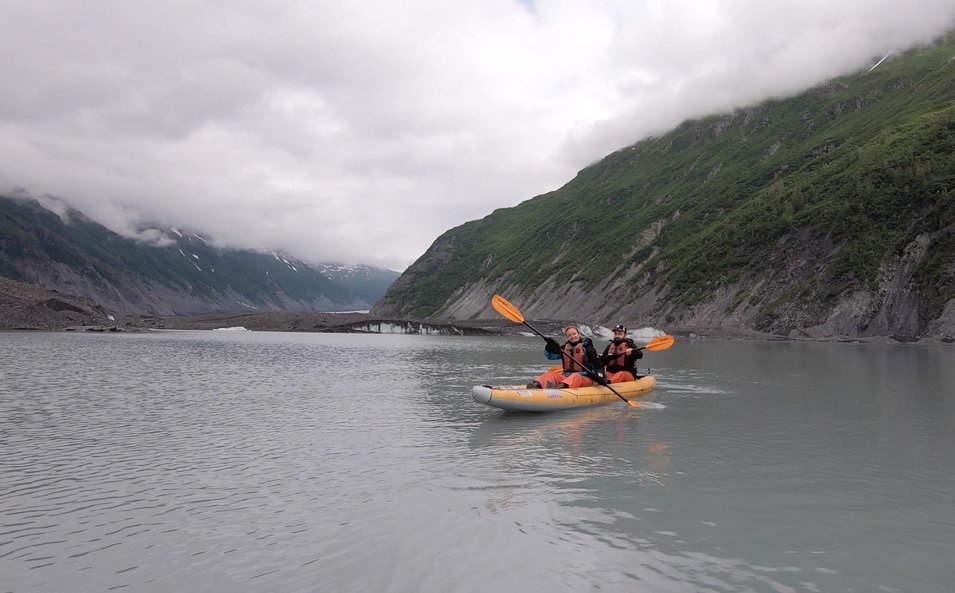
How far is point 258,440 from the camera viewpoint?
16.5 metres

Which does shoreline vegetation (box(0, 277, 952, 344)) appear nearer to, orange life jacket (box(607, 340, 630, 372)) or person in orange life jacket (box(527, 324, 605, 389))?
orange life jacket (box(607, 340, 630, 372))

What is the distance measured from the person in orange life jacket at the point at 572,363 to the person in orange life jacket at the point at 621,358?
192 centimetres

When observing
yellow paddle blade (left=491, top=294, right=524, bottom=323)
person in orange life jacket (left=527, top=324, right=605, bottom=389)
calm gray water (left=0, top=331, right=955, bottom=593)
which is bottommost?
calm gray water (left=0, top=331, right=955, bottom=593)

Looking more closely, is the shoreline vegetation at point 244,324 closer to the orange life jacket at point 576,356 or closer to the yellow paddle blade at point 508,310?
the orange life jacket at point 576,356

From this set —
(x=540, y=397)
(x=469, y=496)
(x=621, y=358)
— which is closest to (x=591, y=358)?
(x=621, y=358)

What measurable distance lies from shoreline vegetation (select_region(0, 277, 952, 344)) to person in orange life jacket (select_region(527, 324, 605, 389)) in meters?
63.7

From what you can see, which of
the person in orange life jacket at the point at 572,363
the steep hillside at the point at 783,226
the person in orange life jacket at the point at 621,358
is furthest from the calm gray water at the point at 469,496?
the steep hillside at the point at 783,226

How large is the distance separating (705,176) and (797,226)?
184ft

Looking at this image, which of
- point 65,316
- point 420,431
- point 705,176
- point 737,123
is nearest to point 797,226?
point 705,176

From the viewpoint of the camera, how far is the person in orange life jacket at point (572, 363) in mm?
22469

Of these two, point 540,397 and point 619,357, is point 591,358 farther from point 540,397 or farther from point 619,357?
point 540,397

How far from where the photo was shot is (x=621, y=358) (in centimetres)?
2592

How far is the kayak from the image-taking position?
2002 centimetres

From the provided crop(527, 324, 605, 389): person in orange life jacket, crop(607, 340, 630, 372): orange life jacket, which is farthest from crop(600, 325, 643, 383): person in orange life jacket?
crop(527, 324, 605, 389): person in orange life jacket
